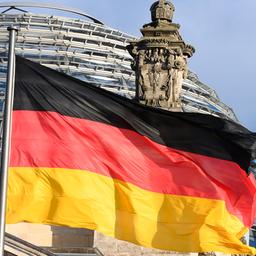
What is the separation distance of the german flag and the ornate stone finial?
3414mm

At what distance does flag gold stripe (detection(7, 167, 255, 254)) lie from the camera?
11281 mm

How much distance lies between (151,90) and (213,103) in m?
48.1

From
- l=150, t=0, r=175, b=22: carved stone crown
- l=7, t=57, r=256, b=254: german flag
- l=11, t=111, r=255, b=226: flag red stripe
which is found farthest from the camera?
l=150, t=0, r=175, b=22: carved stone crown

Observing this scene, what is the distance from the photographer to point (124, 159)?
39.1 feet

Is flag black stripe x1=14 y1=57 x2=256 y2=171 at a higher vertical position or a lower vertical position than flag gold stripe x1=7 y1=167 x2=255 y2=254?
higher

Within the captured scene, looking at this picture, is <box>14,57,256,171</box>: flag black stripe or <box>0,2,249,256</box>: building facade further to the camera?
<box>0,2,249,256</box>: building facade

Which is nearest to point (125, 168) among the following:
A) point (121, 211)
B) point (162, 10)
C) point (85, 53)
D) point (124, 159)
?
point (124, 159)

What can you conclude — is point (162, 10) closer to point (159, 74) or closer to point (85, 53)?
point (159, 74)

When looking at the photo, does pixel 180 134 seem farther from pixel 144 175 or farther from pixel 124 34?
pixel 124 34

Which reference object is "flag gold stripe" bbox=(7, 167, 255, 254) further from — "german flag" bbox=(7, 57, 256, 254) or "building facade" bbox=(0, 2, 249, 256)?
"building facade" bbox=(0, 2, 249, 256)

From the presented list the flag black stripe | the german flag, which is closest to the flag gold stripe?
the german flag

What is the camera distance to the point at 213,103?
63.6m

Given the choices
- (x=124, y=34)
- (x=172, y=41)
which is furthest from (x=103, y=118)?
(x=124, y=34)

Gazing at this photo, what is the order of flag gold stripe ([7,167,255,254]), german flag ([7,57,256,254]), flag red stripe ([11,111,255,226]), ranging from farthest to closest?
1. flag red stripe ([11,111,255,226])
2. german flag ([7,57,256,254])
3. flag gold stripe ([7,167,255,254])
